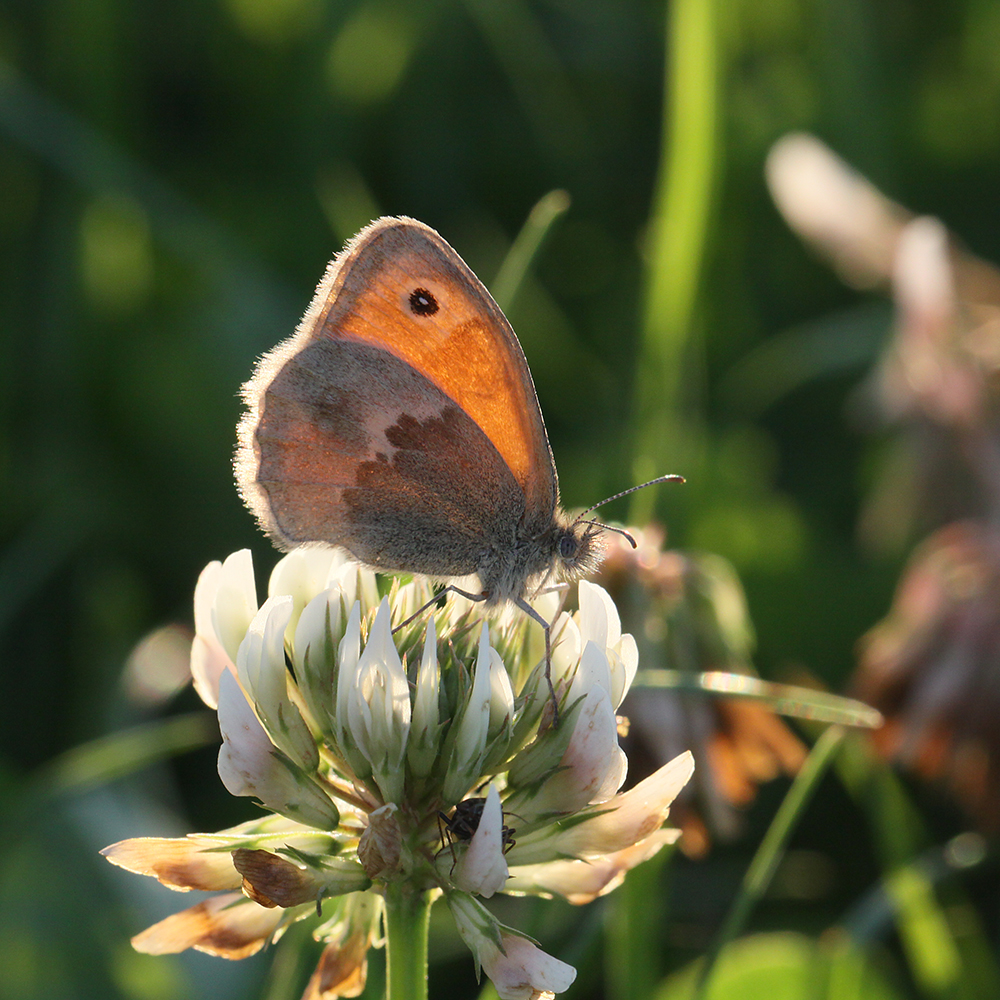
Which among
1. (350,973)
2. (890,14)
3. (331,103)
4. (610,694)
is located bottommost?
(350,973)

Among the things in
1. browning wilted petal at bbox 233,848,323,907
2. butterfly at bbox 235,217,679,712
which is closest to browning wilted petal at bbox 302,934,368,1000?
browning wilted petal at bbox 233,848,323,907

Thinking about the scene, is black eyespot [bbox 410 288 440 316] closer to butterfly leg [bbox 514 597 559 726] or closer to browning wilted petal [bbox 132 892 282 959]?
butterfly leg [bbox 514 597 559 726]

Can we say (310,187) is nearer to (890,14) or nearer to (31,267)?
(31,267)

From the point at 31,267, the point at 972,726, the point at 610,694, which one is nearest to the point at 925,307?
the point at 972,726

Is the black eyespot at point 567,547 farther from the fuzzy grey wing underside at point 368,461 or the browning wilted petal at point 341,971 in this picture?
the browning wilted petal at point 341,971

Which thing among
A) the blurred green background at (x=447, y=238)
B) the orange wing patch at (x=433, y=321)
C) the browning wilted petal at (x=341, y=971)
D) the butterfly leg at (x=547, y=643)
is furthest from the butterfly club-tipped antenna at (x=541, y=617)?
the blurred green background at (x=447, y=238)
